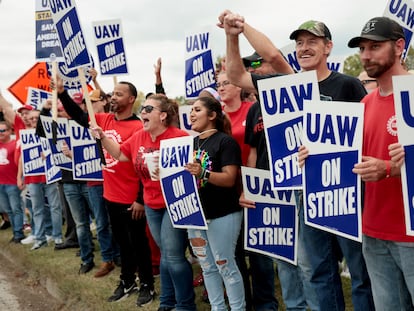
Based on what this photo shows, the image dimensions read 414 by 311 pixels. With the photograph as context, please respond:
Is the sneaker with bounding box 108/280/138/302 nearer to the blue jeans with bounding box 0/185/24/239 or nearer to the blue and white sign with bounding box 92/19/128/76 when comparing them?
the blue and white sign with bounding box 92/19/128/76

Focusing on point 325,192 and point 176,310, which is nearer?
point 325,192

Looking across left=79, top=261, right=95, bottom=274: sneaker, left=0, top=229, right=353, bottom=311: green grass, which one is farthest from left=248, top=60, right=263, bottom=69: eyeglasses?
left=79, top=261, right=95, bottom=274: sneaker

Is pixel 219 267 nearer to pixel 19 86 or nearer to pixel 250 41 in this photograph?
pixel 250 41

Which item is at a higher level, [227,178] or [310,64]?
[310,64]

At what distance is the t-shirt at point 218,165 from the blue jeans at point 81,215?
2.89 metres

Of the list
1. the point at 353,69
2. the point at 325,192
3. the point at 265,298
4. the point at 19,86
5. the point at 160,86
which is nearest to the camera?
the point at 325,192

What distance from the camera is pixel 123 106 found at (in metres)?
5.18

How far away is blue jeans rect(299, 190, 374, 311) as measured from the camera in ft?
10.8

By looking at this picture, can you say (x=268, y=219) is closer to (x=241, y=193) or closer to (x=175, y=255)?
(x=241, y=193)

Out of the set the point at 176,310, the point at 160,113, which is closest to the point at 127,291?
the point at 176,310

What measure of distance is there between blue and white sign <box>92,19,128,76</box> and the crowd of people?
540mm

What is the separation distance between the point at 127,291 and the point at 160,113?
202 cm

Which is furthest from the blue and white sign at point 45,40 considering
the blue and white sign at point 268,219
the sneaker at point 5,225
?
the sneaker at point 5,225

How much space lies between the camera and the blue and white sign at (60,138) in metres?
6.34
